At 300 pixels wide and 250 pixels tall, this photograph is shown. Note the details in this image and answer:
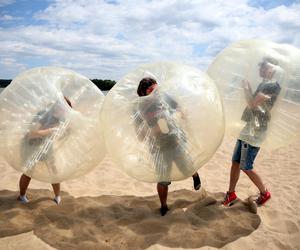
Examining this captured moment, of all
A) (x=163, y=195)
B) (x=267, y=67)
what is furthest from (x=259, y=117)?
(x=163, y=195)

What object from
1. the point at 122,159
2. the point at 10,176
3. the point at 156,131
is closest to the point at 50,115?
the point at 122,159

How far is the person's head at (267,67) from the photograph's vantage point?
3.33 meters

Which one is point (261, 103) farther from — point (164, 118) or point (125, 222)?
point (125, 222)

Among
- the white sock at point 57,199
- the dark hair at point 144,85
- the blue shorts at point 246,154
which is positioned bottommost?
the white sock at point 57,199

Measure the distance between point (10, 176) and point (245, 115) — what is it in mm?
4296

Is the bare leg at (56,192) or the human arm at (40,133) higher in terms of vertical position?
the human arm at (40,133)

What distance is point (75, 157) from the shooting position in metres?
3.36

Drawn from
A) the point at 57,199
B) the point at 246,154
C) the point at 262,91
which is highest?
the point at 262,91

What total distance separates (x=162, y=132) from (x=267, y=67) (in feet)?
4.50

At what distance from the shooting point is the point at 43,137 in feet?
10.6

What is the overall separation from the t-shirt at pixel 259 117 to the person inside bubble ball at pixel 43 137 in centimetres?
197

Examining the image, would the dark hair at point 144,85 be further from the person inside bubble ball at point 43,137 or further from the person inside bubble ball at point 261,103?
the person inside bubble ball at point 261,103

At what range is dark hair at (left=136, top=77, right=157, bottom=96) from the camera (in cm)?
303

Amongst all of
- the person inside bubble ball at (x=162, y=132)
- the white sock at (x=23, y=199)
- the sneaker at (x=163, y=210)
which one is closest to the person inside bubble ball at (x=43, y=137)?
the person inside bubble ball at (x=162, y=132)
